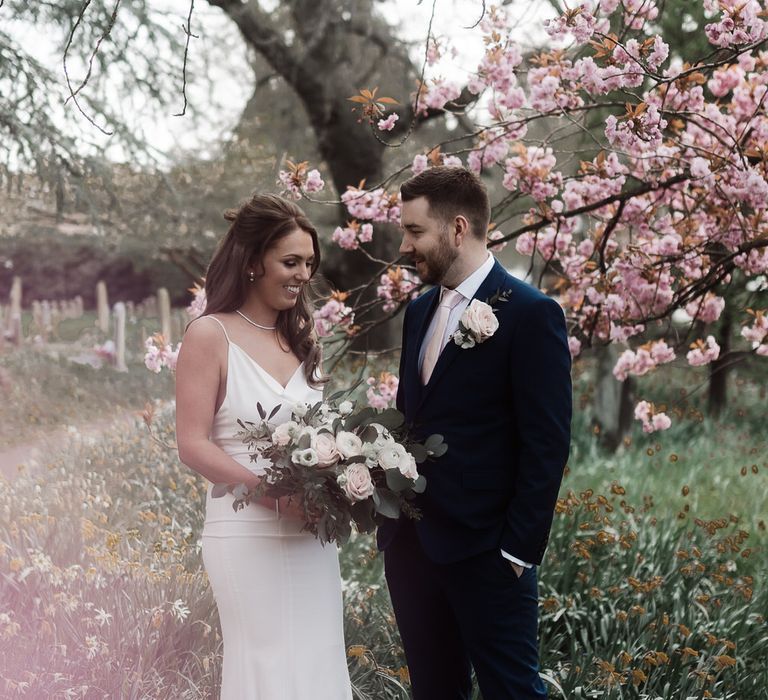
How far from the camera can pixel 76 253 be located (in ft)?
45.9

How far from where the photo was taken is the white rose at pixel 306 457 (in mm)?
2357

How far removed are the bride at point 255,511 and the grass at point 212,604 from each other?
875 mm

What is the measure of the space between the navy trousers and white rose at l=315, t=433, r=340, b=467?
487mm

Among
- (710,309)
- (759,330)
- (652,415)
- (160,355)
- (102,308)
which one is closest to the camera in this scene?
(160,355)

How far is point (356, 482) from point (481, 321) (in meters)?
0.57

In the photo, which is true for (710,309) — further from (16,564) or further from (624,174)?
(16,564)

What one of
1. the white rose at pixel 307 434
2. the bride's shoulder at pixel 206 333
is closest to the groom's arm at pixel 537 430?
the white rose at pixel 307 434

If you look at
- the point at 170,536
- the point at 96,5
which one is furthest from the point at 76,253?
the point at 170,536

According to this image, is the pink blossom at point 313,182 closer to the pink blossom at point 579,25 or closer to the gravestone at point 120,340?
→ the pink blossom at point 579,25

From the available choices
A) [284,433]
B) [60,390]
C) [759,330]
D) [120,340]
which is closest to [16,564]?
[284,433]

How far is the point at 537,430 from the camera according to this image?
2.52 m

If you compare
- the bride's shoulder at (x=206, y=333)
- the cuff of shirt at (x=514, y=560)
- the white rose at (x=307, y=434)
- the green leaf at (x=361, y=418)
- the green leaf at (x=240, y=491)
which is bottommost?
the cuff of shirt at (x=514, y=560)

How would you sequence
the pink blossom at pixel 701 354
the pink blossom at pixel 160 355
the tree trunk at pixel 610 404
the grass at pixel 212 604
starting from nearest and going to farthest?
the grass at pixel 212 604 < the pink blossom at pixel 160 355 < the pink blossom at pixel 701 354 < the tree trunk at pixel 610 404

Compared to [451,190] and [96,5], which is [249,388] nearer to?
[451,190]
